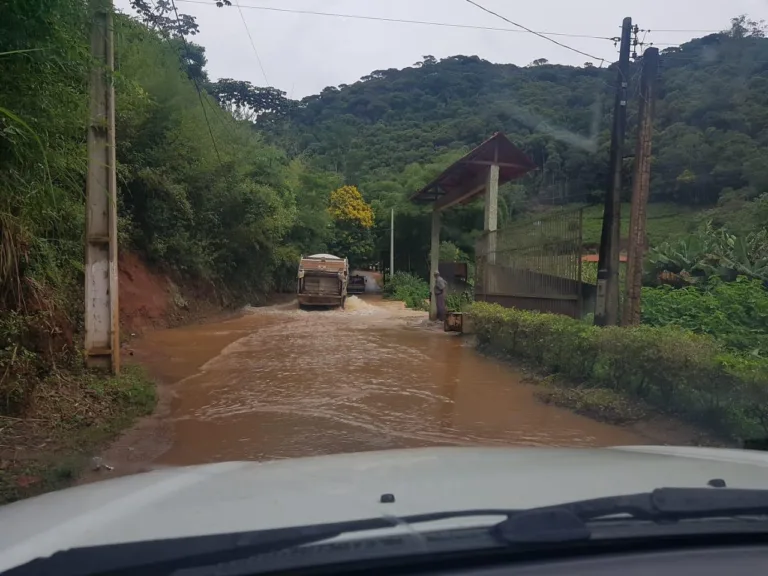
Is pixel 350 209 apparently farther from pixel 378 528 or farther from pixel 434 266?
pixel 378 528

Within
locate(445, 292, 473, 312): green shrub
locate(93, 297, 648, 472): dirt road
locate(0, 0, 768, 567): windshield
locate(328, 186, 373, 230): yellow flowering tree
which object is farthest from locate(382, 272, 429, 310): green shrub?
locate(93, 297, 648, 472): dirt road

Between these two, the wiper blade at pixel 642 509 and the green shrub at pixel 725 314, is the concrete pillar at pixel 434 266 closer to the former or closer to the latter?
the green shrub at pixel 725 314

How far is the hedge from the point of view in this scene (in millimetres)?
6727

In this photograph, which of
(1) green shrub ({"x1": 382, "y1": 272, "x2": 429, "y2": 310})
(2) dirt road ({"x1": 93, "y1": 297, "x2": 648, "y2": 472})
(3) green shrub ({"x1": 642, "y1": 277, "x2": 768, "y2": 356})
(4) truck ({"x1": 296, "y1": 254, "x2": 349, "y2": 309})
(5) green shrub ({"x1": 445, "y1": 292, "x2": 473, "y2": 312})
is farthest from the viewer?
(1) green shrub ({"x1": 382, "y1": 272, "x2": 429, "y2": 310})

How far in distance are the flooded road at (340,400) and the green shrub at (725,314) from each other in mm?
2754

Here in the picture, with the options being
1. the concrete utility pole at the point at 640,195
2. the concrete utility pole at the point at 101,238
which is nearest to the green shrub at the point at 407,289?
the concrete utility pole at the point at 640,195

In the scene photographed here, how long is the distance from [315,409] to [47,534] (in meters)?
7.38

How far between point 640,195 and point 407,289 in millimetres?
29502

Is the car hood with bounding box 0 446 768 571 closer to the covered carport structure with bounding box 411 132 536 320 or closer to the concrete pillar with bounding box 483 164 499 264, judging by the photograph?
the concrete pillar with bounding box 483 164 499 264

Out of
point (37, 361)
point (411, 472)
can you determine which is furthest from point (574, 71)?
point (411, 472)

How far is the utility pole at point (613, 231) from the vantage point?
457 inches

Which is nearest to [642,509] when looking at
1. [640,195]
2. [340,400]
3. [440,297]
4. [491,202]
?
[340,400]

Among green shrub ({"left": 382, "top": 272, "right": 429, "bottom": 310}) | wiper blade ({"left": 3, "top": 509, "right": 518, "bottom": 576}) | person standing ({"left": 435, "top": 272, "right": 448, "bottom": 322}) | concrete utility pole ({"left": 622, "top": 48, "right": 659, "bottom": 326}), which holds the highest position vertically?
concrete utility pole ({"left": 622, "top": 48, "right": 659, "bottom": 326})

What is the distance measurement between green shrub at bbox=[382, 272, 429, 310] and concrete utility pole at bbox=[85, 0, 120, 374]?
23.6 metres
